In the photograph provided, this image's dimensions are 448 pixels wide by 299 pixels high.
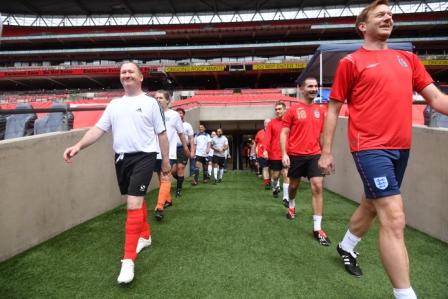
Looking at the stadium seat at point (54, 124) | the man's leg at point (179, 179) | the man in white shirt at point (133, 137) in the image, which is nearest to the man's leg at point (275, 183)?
the man's leg at point (179, 179)

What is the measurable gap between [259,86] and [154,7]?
18.0m

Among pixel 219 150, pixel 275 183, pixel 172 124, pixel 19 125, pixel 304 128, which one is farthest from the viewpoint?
pixel 219 150

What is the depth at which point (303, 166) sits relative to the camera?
179 inches

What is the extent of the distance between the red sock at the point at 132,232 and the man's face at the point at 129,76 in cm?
117

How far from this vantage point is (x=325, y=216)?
5.39 meters

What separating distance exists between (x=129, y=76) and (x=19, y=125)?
2.30 meters

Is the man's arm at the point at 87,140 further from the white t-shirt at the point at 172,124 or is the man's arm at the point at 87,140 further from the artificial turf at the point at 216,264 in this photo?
the white t-shirt at the point at 172,124

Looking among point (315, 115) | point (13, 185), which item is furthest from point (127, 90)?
point (315, 115)

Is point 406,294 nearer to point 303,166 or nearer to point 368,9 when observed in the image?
point 368,9

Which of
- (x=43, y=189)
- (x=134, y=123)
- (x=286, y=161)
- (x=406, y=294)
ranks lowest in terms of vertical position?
(x=406, y=294)

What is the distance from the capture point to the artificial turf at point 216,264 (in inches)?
104

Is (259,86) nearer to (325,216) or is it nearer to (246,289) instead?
(325,216)

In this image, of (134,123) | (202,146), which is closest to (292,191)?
(134,123)

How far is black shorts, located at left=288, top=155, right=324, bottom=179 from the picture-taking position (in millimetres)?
4406
